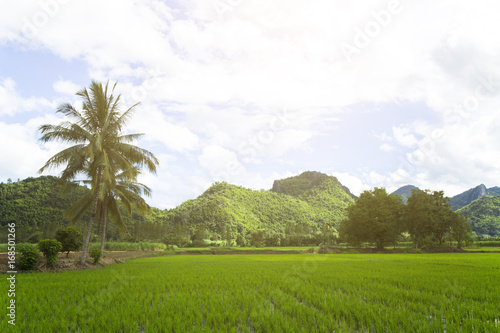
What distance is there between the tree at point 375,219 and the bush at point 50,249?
4087cm

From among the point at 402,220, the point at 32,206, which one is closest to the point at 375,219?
the point at 402,220

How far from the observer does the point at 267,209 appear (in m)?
109

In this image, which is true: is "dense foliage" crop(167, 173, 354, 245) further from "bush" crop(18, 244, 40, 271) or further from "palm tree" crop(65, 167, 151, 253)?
"bush" crop(18, 244, 40, 271)

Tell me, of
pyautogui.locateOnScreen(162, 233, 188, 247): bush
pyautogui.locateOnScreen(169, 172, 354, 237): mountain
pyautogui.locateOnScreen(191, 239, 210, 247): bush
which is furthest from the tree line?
pyautogui.locateOnScreen(162, 233, 188, 247): bush

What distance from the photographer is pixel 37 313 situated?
5.86m

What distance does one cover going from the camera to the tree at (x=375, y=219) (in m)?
42.9

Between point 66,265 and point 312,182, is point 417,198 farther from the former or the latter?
point 312,182

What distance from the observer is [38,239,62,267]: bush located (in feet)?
42.5

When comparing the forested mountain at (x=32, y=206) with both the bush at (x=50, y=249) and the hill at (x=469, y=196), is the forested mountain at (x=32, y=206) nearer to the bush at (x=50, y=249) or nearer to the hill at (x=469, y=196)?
the bush at (x=50, y=249)

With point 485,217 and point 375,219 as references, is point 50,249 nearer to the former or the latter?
point 375,219

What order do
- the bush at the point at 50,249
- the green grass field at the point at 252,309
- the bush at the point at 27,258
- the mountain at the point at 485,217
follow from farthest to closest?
1. the mountain at the point at 485,217
2. the bush at the point at 50,249
3. the bush at the point at 27,258
4. the green grass field at the point at 252,309

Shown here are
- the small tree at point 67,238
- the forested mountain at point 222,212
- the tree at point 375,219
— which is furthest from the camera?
the tree at point 375,219

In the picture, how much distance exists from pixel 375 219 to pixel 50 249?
41.3 meters

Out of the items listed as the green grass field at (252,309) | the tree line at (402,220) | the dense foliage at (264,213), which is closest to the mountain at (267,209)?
the dense foliage at (264,213)
